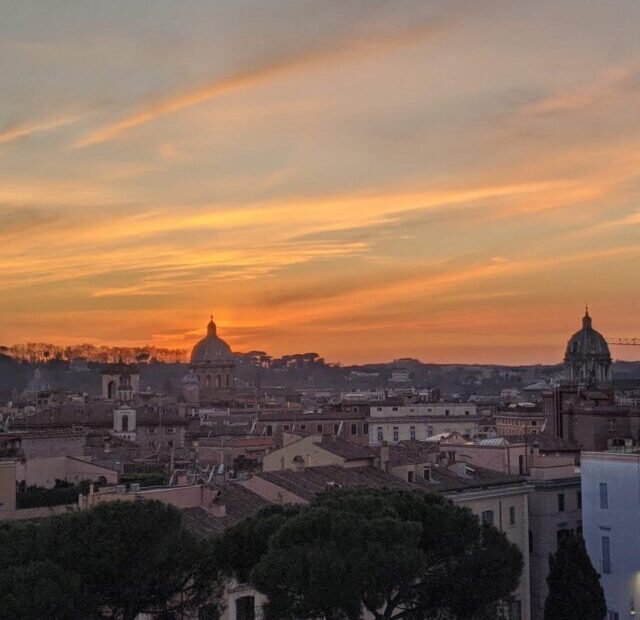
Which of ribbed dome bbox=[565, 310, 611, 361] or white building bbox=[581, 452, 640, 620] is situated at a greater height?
ribbed dome bbox=[565, 310, 611, 361]

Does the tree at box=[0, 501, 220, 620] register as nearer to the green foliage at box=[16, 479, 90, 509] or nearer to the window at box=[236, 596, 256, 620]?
the window at box=[236, 596, 256, 620]

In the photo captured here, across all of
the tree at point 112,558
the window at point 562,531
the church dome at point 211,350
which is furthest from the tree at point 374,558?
the church dome at point 211,350

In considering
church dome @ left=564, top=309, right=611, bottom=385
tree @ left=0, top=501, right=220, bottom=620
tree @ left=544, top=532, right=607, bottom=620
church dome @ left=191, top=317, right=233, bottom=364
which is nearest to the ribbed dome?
church dome @ left=564, top=309, right=611, bottom=385

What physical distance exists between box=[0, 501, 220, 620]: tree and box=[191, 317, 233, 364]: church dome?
14605cm

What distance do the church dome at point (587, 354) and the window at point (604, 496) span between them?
334 feet

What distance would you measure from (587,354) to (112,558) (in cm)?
12156

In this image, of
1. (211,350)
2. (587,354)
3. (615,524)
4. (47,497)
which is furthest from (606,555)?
(211,350)

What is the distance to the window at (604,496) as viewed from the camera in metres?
34.2

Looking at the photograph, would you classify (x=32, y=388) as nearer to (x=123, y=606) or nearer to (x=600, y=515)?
(x=600, y=515)

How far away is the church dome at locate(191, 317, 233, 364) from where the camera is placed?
550ft

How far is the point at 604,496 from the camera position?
34.2m

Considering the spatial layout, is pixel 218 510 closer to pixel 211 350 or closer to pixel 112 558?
pixel 112 558

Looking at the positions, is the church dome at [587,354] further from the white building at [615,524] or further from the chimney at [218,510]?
the chimney at [218,510]

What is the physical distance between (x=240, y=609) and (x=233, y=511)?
4.16 metres
